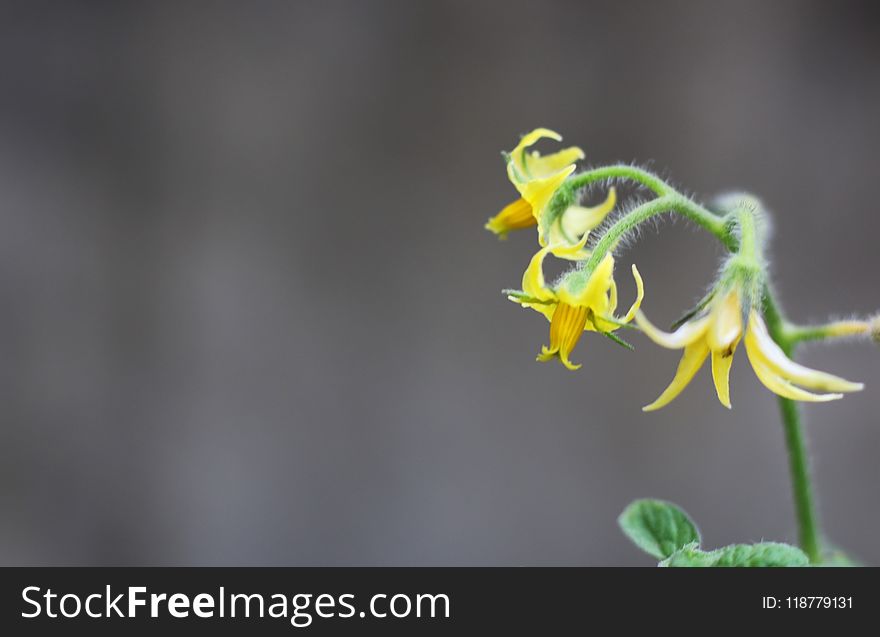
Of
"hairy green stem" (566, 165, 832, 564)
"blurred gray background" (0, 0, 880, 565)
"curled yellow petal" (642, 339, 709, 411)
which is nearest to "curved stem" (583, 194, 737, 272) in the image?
"hairy green stem" (566, 165, 832, 564)

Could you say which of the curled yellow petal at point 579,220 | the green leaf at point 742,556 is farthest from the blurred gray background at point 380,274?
the green leaf at point 742,556

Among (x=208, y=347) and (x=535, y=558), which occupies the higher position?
(x=208, y=347)

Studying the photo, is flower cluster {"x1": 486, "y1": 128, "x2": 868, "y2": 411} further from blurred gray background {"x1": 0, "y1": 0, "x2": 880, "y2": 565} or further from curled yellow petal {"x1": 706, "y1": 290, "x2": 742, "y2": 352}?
blurred gray background {"x1": 0, "y1": 0, "x2": 880, "y2": 565}

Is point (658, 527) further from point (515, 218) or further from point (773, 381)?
point (515, 218)

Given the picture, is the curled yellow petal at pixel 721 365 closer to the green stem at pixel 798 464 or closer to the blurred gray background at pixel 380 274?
the green stem at pixel 798 464

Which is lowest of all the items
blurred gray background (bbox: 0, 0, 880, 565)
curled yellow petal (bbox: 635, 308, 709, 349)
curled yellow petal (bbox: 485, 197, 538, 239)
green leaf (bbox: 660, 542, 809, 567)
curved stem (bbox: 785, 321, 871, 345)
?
green leaf (bbox: 660, 542, 809, 567)

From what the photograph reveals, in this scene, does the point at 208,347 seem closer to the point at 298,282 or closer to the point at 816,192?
the point at 298,282

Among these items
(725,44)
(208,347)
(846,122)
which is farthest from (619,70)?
(208,347)
